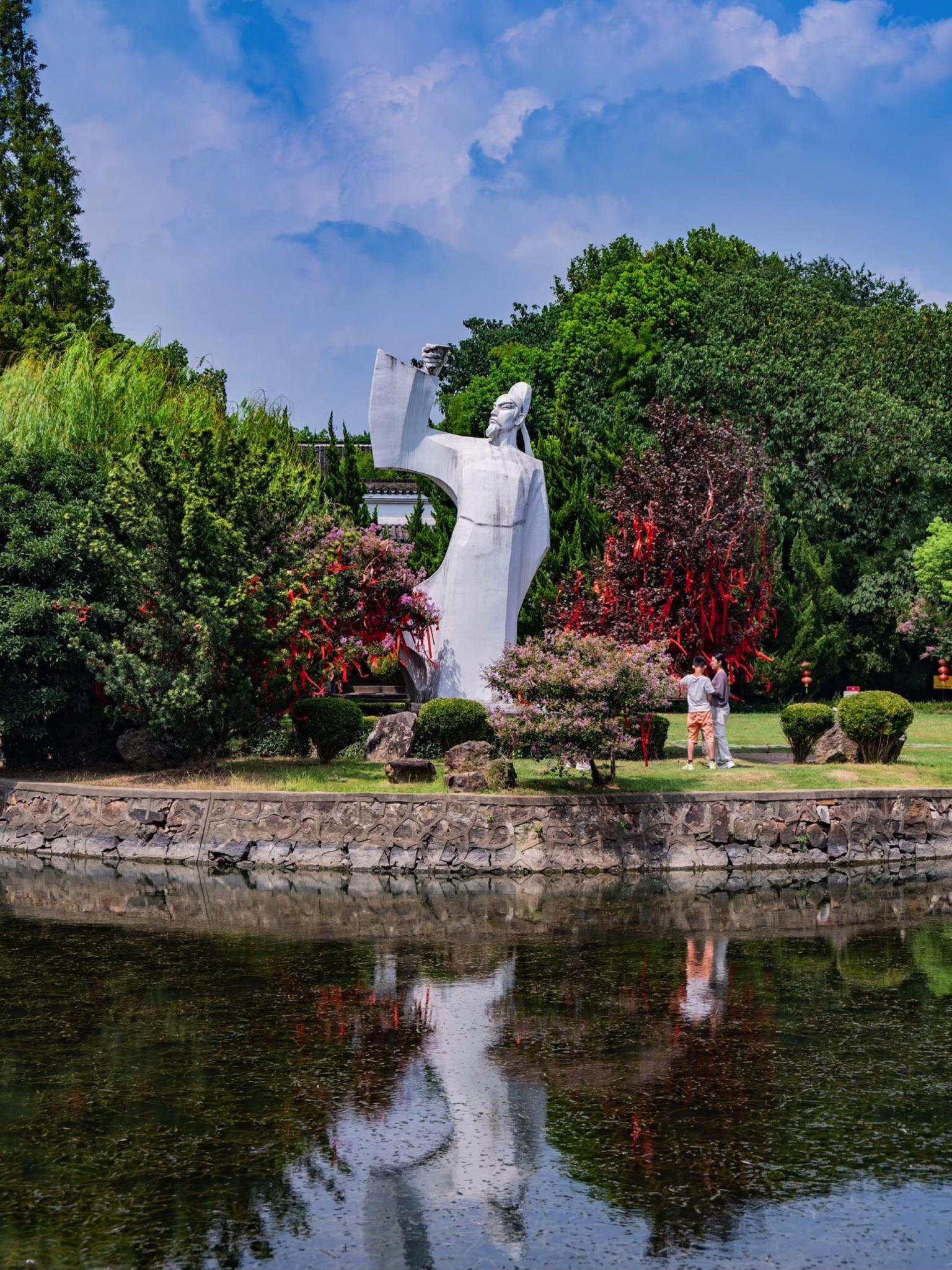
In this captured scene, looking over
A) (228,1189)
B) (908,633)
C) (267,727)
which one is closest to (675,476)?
(267,727)

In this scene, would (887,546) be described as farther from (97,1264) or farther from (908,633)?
(97,1264)

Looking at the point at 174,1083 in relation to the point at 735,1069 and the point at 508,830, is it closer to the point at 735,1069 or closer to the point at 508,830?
the point at 735,1069

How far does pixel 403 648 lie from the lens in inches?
854

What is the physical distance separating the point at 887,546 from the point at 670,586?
1549 cm

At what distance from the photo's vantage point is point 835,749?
2008cm

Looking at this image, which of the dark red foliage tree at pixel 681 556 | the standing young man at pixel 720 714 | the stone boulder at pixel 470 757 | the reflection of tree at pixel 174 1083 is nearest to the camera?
the reflection of tree at pixel 174 1083

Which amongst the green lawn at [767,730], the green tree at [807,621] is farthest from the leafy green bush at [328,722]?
the green tree at [807,621]

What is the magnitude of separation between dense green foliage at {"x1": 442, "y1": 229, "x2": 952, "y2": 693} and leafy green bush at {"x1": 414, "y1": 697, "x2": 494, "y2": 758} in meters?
12.6

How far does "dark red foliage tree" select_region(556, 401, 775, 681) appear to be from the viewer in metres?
21.6

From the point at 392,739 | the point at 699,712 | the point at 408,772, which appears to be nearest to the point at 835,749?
the point at 699,712

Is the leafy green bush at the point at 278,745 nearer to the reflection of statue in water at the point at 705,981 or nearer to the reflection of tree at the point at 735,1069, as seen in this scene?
the reflection of tree at the point at 735,1069

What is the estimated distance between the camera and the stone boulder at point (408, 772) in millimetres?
17641

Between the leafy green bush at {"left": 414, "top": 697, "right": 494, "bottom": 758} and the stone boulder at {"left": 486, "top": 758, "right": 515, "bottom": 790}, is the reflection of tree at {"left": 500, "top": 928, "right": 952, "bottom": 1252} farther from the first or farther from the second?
the leafy green bush at {"left": 414, "top": 697, "right": 494, "bottom": 758}

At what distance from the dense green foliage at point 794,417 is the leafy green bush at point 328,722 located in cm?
1252
